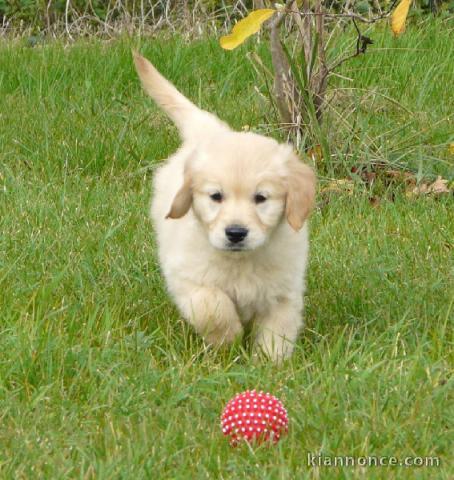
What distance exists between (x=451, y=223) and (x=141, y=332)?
1572 mm

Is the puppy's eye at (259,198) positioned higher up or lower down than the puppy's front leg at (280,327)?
higher up

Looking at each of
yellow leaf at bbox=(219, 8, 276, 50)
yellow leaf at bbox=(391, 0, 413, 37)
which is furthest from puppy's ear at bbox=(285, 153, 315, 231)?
yellow leaf at bbox=(391, 0, 413, 37)

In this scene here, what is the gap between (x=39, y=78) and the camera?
20.0ft

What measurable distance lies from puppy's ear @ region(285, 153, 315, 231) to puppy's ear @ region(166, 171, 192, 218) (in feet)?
0.93

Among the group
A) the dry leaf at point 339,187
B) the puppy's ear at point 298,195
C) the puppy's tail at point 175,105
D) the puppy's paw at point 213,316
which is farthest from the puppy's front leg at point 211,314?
the dry leaf at point 339,187

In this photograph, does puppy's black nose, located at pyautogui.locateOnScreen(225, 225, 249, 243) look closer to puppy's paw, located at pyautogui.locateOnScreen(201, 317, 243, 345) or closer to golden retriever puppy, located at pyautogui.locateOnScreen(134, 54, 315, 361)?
golden retriever puppy, located at pyautogui.locateOnScreen(134, 54, 315, 361)

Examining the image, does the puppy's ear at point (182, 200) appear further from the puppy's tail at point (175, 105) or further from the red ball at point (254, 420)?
the red ball at point (254, 420)

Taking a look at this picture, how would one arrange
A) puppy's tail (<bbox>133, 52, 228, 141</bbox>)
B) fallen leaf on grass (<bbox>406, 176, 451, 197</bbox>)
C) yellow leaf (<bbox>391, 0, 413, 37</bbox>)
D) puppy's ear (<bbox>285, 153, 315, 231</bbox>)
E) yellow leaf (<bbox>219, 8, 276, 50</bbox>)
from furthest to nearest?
fallen leaf on grass (<bbox>406, 176, 451, 197</bbox>), puppy's tail (<bbox>133, 52, 228, 141</bbox>), puppy's ear (<bbox>285, 153, 315, 231</bbox>), yellow leaf (<bbox>219, 8, 276, 50</bbox>), yellow leaf (<bbox>391, 0, 413, 37</bbox>)

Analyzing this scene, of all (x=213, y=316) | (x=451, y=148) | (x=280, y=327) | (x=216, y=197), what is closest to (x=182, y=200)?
(x=216, y=197)

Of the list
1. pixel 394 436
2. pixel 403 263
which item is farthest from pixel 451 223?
pixel 394 436

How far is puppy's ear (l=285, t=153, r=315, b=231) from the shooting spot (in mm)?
3395

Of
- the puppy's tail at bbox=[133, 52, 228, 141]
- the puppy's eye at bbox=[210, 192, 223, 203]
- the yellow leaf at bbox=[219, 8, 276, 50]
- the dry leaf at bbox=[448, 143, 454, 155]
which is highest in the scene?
the yellow leaf at bbox=[219, 8, 276, 50]

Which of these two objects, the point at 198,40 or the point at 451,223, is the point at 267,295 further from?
the point at 198,40

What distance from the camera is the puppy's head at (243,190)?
3.28 m
